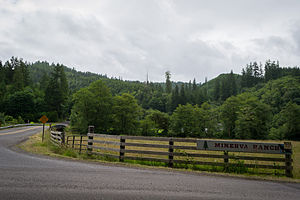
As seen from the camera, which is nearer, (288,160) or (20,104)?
(288,160)

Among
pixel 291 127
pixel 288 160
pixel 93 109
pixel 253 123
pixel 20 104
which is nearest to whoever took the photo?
pixel 288 160

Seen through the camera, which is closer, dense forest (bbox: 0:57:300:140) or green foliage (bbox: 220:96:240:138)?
dense forest (bbox: 0:57:300:140)

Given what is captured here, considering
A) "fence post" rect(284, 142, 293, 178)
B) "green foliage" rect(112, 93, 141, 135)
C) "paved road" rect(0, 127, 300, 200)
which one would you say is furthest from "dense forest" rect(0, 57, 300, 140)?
"fence post" rect(284, 142, 293, 178)

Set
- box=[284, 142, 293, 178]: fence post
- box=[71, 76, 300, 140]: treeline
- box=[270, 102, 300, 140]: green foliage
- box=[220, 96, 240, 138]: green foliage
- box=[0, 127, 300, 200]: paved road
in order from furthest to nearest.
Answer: box=[220, 96, 240, 138]: green foliage < box=[270, 102, 300, 140]: green foliage < box=[71, 76, 300, 140]: treeline < box=[284, 142, 293, 178]: fence post < box=[0, 127, 300, 200]: paved road

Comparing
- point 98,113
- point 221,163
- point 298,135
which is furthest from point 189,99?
point 221,163

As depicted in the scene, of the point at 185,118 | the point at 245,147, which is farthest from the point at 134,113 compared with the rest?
the point at 245,147

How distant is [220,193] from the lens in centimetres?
516

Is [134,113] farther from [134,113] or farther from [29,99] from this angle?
[29,99]

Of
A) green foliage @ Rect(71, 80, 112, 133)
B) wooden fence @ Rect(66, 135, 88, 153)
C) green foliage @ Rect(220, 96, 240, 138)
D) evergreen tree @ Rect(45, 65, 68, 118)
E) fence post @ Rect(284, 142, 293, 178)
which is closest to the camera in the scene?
fence post @ Rect(284, 142, 293, 178)

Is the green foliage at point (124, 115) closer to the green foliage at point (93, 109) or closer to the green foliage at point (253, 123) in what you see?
the green foliage at point (93, 109)

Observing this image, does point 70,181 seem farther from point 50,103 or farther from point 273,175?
point 50,103

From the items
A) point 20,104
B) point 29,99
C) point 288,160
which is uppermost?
point 29,99

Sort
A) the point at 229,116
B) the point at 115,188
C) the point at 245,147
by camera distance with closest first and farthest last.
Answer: the point at 115,188
the point at 245,147
the point at 229,116

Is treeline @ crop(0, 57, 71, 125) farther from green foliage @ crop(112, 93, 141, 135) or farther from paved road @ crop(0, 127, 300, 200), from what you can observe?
paved road @ crop(0, 127, 300, 200)
